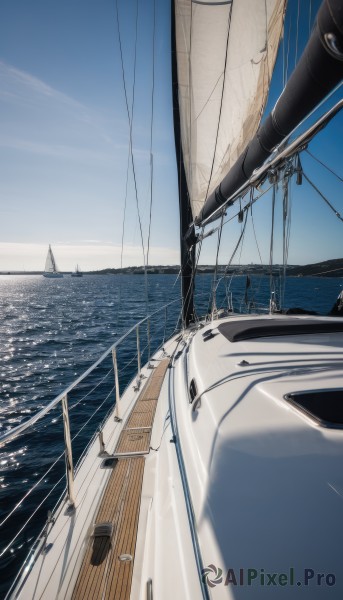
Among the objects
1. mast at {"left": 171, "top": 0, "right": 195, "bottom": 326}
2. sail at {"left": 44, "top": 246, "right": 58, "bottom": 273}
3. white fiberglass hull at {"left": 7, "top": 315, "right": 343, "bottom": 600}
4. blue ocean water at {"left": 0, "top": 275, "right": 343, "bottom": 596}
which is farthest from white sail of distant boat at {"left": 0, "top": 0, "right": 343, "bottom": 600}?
sail at {"left": 44, "top": 246, "right": 58, "bottom": 273}

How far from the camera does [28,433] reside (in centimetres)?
732

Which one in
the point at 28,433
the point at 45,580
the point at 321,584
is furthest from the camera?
the point at 28,433

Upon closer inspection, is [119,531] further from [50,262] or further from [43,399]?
[50,262]

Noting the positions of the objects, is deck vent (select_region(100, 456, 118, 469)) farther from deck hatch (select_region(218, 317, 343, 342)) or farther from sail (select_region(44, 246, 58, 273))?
sail (select_region(44, 246, 58, 273))

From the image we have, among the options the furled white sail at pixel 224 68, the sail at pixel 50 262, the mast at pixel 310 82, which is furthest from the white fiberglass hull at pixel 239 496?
the sail at pixel 50 262

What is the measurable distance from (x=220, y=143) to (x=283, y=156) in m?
2.76

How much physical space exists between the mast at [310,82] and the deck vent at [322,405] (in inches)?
65.9

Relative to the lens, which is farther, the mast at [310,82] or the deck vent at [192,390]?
the deck vent at [192,390]

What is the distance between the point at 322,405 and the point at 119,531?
161cm

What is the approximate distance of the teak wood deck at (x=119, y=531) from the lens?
1.73 meters

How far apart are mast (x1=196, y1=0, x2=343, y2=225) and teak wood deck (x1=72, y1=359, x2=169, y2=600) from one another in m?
2.89

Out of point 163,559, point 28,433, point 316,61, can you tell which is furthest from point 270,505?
point 28,433

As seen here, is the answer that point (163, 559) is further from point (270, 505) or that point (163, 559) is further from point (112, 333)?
point (112, 333)

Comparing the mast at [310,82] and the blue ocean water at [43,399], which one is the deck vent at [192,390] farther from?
the mast at [310,82]
